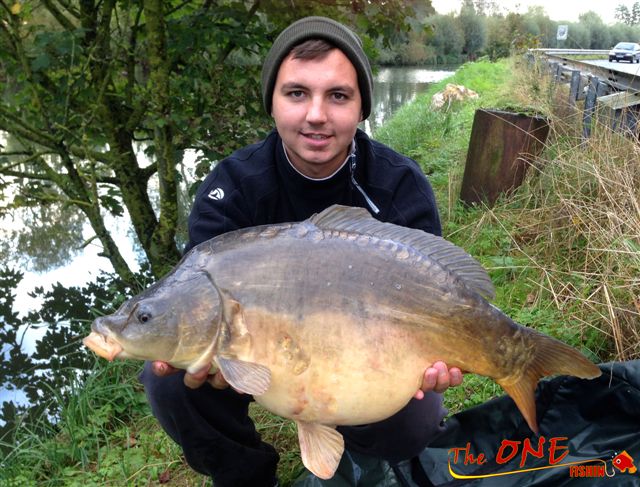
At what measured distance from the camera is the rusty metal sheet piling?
10.7ft

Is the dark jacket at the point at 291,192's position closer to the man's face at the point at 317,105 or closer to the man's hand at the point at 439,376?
the man's face at the point at 317,105

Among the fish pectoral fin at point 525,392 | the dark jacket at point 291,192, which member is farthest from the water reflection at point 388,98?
the fish pectoral fin at point 525,392

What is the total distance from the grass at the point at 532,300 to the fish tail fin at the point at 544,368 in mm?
698

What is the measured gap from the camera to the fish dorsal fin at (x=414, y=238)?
3.85 feet

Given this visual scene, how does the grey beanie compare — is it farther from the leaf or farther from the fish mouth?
the leaf

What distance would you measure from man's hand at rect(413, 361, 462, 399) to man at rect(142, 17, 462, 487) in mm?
231

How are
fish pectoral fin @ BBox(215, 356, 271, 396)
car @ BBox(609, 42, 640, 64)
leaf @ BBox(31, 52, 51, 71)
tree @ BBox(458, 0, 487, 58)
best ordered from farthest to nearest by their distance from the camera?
tree @ BBox(458, 0, 487, 58)
car @ BBox(609, 42, 640, 64)
leaf @ BBox(31, 52, 51, 71)
fish pectoral fin @ BBox(215, 356, 271, 396)

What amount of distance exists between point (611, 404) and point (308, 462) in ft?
2.79

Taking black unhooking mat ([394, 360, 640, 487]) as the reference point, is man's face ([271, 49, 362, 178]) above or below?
above

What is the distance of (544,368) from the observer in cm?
120

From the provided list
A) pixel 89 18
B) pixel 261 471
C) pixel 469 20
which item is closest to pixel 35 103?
pixel 89 18

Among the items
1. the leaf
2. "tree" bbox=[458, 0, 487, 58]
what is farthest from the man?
"tree" bbox=[458, 0, 487, 58]

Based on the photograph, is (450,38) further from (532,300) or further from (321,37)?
(321,37)

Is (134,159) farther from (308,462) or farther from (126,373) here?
(308,462)
